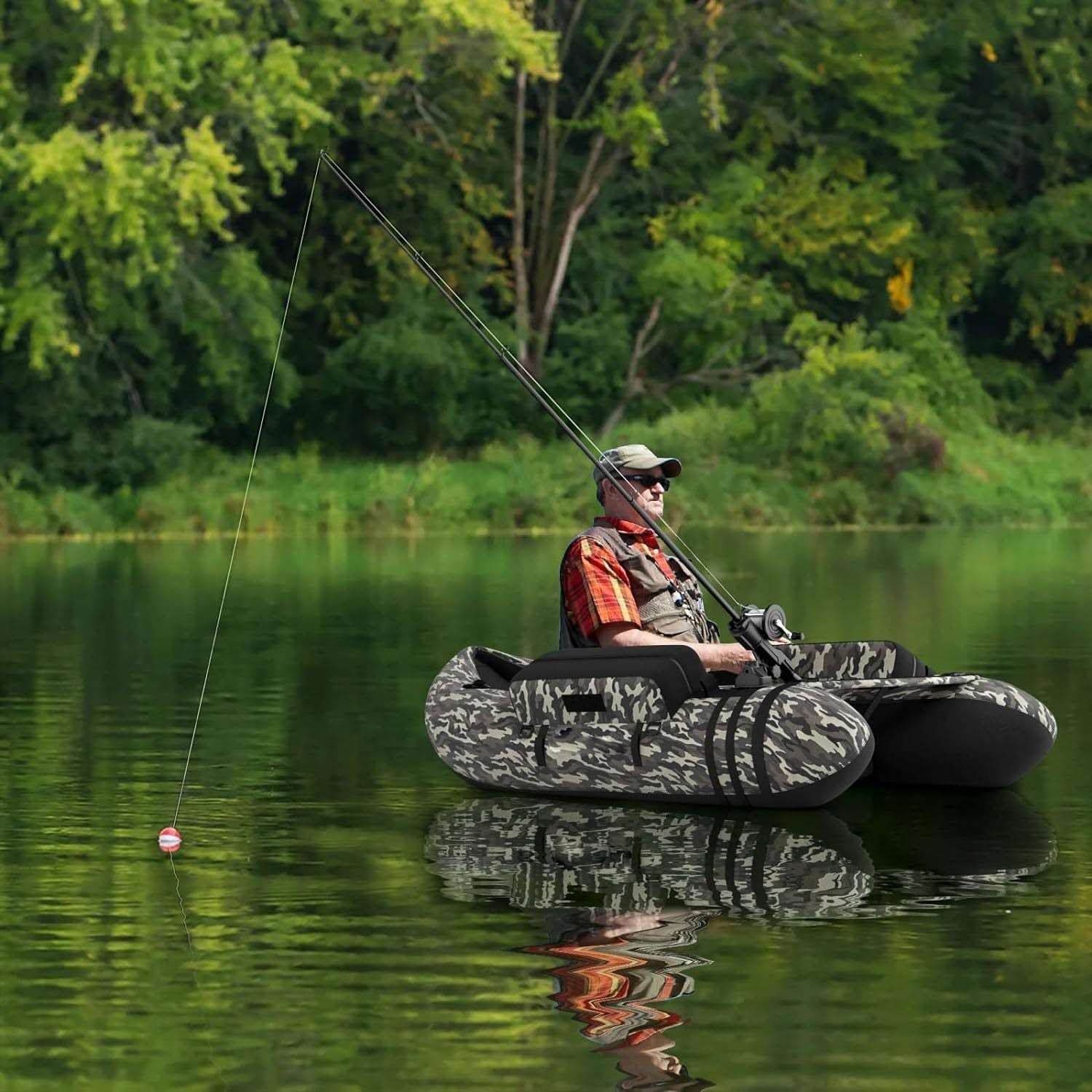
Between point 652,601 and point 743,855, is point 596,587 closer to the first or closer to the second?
point 652,601

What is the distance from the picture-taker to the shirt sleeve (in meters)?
12.0

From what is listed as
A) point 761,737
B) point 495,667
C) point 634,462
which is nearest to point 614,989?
point 761,737

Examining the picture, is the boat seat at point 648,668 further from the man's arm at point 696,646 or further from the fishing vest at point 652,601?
the fishing vest at point 652,601

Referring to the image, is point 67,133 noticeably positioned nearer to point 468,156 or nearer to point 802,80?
point 468,156

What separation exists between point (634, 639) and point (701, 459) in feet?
107

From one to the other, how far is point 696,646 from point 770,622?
0.33m

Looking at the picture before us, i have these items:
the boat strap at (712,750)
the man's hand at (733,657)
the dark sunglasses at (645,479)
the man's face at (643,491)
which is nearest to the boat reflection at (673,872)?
the boat strap at (712,750)

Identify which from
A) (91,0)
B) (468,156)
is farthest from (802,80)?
(91,0)

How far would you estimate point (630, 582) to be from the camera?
12211 millimetres

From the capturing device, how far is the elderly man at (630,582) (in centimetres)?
1198

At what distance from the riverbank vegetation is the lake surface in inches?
926

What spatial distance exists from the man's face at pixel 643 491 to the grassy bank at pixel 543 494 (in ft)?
92.9

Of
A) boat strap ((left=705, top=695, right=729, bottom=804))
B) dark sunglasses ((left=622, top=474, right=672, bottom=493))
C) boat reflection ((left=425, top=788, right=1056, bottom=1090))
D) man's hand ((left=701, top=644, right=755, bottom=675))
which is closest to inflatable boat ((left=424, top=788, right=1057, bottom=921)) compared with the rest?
boat reflection ((left=425, top=788, right=1056, bottom=1090))

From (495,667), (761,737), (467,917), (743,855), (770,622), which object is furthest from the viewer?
(495,667)
